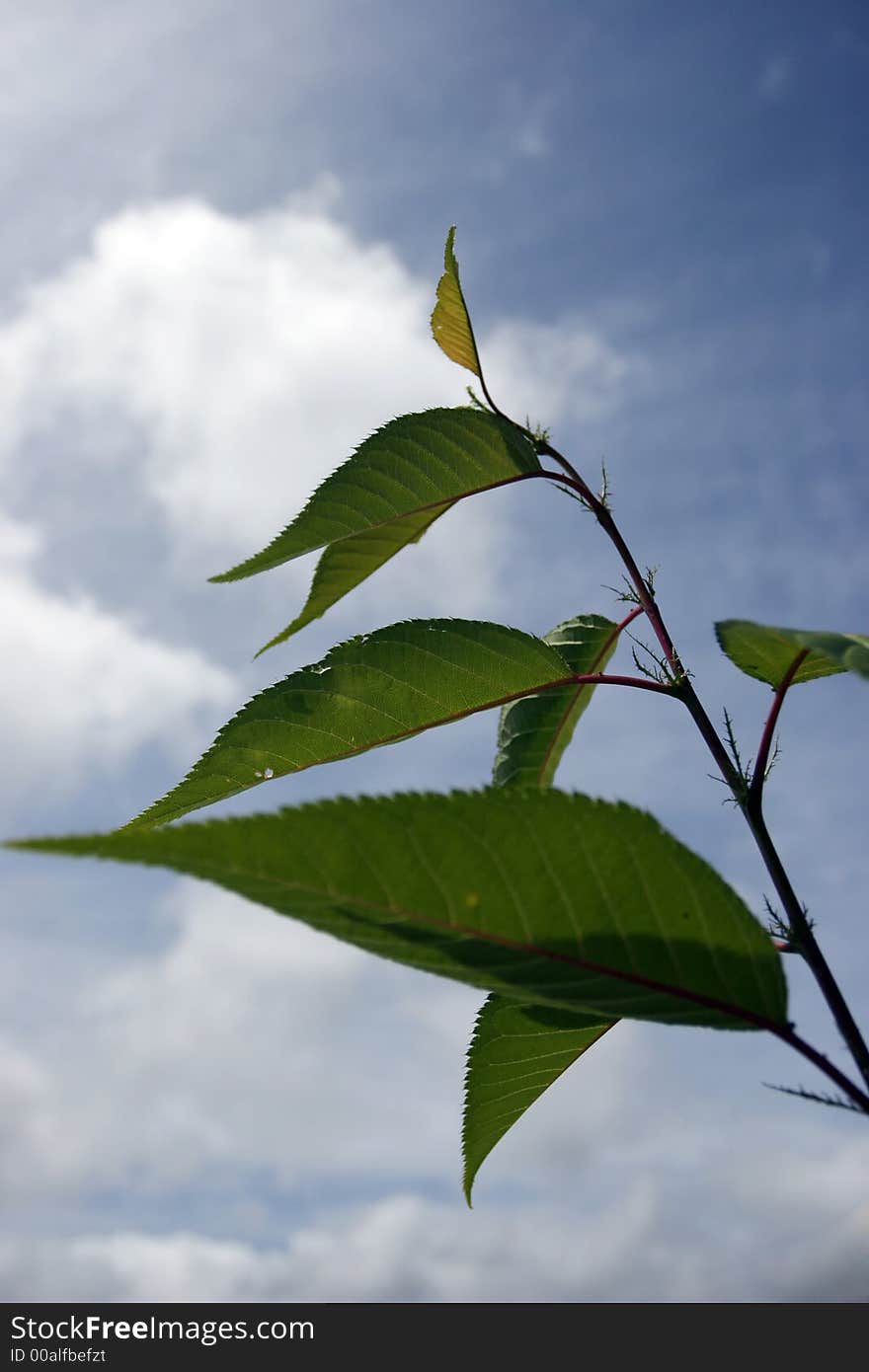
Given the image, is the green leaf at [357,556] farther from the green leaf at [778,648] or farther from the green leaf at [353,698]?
the green leaf at [778,648]

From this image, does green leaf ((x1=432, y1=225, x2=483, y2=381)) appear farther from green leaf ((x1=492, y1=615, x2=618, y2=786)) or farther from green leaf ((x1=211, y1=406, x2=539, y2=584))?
green leaf ((x1=492, y1=615, x2=618, y2=786))

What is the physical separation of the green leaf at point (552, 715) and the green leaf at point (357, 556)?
0.38 metres

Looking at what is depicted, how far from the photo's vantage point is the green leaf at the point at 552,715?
7.59ft

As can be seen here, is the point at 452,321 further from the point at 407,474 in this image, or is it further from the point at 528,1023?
the point at 528,1023

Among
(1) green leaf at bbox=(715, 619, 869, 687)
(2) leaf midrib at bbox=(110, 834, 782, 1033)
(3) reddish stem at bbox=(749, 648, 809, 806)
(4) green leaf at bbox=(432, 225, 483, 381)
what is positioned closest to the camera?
(2) leaf midrib at bbox=(110, 834, 782, 1033)

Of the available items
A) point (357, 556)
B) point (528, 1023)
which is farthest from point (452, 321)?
point (528, 1023)

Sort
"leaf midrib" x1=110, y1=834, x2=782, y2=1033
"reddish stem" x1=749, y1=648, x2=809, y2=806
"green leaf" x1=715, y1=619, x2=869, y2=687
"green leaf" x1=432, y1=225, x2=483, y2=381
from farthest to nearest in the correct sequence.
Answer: "green leaf" x1=432, y1=225, x2=483, y2=381 < "reddish stem" x1=749, y1=648, x2=809, y2=806 < "green leaf" x1=715, y1=619, x2=869, y2=687 < "leaf midrib" x1=110, y1=834, x2=782, y2=1033

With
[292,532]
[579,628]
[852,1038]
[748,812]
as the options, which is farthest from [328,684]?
[852,1038]

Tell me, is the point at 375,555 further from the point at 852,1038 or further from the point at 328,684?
the point at 852,1038

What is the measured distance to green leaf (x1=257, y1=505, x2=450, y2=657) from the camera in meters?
2.23

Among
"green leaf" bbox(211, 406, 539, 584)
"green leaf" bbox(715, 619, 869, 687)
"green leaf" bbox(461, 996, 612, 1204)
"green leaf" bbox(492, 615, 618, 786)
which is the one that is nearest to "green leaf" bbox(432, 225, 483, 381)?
"green leaf" bbox(211, 406, 539, 584)

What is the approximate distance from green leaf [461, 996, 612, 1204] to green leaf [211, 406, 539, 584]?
998 mm

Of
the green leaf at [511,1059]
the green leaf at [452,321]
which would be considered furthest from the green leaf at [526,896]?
the green leaf at [452,321]

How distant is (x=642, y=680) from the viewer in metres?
2.06
